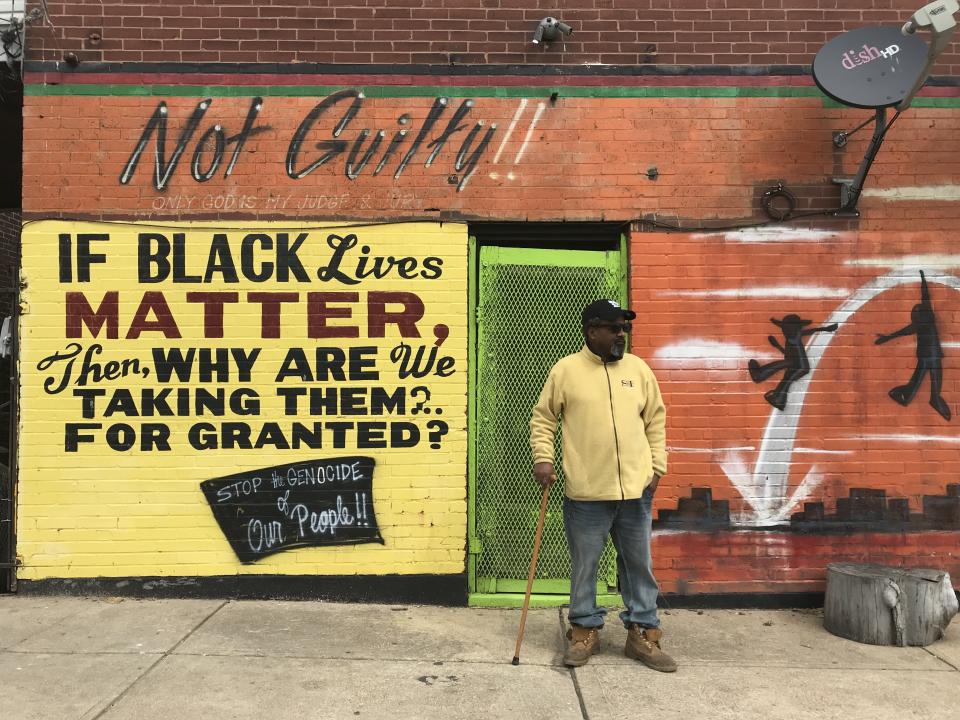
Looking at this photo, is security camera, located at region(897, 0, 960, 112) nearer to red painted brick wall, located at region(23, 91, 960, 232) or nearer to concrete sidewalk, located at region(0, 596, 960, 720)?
red painted brick wall, located at region(23, 91, 960, 232)

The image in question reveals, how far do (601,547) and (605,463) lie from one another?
1.70ft

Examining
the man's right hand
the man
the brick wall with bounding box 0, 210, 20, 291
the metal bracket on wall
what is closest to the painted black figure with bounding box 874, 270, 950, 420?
the metal bracket on wall

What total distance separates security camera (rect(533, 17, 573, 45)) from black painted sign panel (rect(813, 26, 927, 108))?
1678mm

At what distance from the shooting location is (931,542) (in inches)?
205

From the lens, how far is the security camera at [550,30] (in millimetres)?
5160

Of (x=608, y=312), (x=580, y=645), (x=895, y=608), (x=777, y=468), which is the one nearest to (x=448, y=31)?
(x=608, y=312)

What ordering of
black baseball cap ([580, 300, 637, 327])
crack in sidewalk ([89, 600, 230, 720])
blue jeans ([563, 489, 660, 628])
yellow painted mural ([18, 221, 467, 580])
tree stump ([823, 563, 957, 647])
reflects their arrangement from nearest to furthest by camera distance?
crack in sidewalk ([89, 600, 230, 720]) → black baseball cap ([580, 300, 637, 327]) → blue jeans ([563, 489, 660, 628]) → tree stump ([823, 563, 957, 647]) → yellow painted mural ([18, 221, 467, 580])

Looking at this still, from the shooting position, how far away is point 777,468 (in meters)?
5.21

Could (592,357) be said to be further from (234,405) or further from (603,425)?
(234,405)

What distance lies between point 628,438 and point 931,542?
2.70 meters

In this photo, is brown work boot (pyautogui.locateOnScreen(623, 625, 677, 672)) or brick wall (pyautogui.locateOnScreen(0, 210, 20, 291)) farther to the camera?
brick wall (pyautogui.locateOnScreen(0, 210, 20, 291))

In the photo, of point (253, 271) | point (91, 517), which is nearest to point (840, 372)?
point (253, 271)

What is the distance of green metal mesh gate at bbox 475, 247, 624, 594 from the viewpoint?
531cm

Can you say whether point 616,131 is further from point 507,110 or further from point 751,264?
point 751,264
